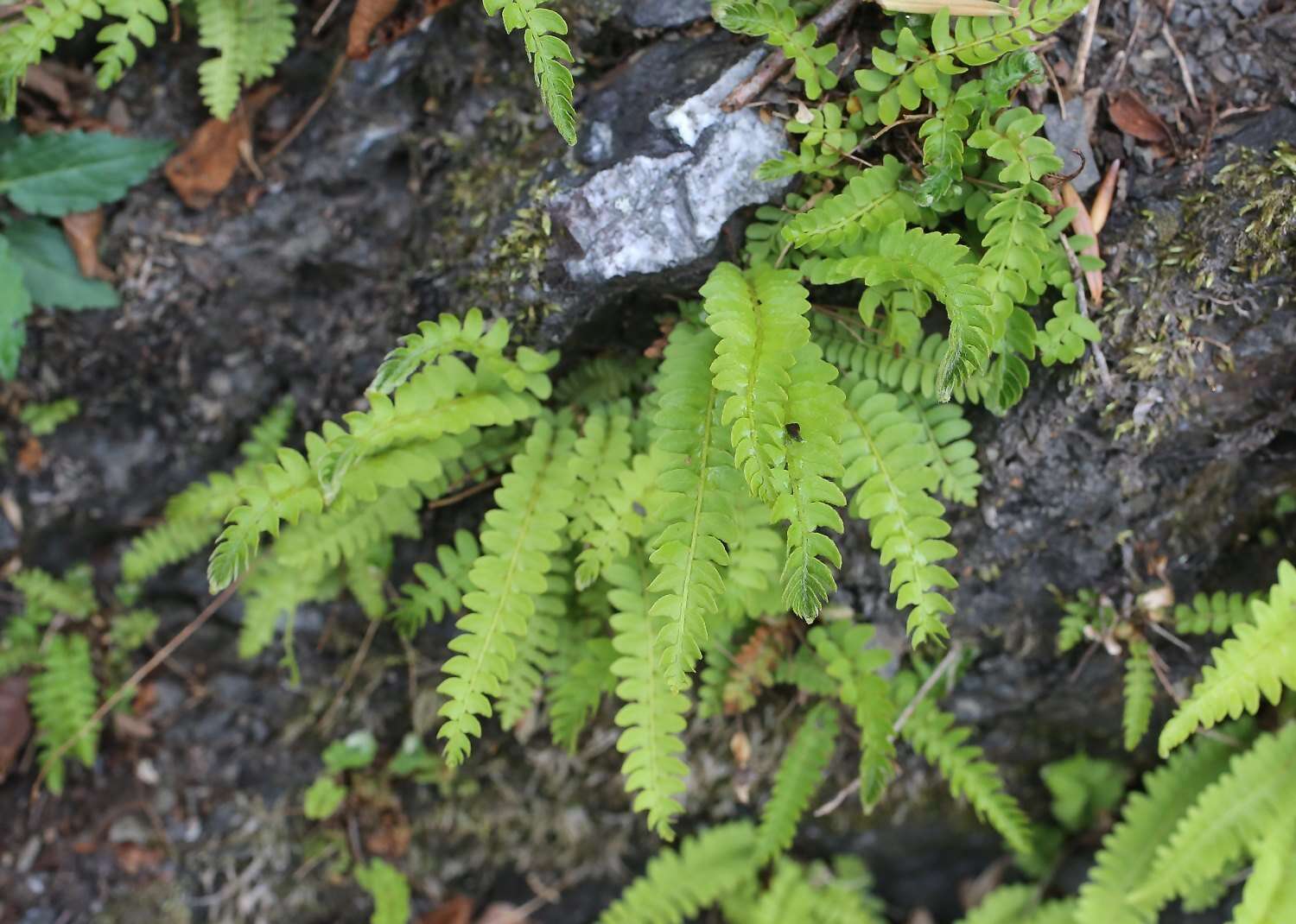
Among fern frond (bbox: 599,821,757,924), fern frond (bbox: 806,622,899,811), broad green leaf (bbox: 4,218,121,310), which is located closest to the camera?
fern frond (bbox: 806,622,899,811)

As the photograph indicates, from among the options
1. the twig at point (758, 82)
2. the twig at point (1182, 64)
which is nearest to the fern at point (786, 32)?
the twig at point (758, 82)

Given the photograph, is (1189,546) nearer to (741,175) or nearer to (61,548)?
(741,175)

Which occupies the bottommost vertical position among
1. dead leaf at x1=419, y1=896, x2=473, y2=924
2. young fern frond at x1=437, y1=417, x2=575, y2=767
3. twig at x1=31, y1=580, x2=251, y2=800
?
dead leaf at x1=419, y1=896, x2=473, y2=924

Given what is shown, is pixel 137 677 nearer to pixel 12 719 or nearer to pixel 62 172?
pixel 12 719

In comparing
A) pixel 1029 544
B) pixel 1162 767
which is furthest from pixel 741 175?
pixel 1162 767

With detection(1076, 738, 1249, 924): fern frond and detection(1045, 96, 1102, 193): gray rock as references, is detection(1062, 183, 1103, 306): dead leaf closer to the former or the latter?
detection(1045, 96, 1102, 193): gray rock

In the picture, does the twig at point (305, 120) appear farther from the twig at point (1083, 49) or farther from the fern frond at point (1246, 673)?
the fern frond at point (1246, 673)

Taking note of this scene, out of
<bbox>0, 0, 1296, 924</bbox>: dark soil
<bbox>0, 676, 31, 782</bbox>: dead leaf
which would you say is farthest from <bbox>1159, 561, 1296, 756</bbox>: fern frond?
<bbox>0, 676, 31, 782</bbox>: dead leaf
